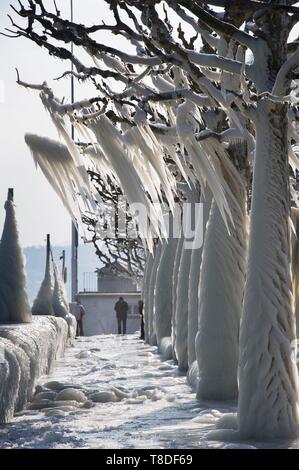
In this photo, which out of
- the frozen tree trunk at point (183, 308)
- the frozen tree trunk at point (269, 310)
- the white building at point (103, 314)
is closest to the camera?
the frozen tree trunk at point (269, 310)

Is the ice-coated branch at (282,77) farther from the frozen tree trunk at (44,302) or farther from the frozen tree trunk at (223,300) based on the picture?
the frozen tree trunk at (44,302)

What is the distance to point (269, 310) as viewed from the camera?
9773 millimetres

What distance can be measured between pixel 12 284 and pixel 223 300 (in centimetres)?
557

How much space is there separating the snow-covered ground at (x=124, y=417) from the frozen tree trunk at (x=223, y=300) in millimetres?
503

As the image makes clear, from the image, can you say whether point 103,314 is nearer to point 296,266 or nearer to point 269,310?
point 296,266

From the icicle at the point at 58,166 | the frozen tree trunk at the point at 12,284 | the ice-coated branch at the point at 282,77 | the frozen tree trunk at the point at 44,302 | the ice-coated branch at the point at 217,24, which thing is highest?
the ice-coated branch at the point at 217,24

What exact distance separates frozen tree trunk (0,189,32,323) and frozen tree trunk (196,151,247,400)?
5157 mm

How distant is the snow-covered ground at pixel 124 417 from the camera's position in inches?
382

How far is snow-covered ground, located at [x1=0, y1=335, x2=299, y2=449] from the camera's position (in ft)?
31.8

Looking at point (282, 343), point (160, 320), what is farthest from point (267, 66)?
point (160, 320)

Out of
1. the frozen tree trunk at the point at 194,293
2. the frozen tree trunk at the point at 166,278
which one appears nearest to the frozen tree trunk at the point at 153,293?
the frozen tree trunk at the point at 166,278

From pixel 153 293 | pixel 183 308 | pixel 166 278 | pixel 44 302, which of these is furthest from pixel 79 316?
pixel 183 308

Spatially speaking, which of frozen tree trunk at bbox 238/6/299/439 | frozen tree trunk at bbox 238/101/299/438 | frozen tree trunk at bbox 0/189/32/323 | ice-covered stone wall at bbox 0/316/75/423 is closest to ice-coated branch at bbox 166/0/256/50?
frozen tree trunk at bbox 238/6/299/439

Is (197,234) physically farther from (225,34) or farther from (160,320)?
(160,320)
